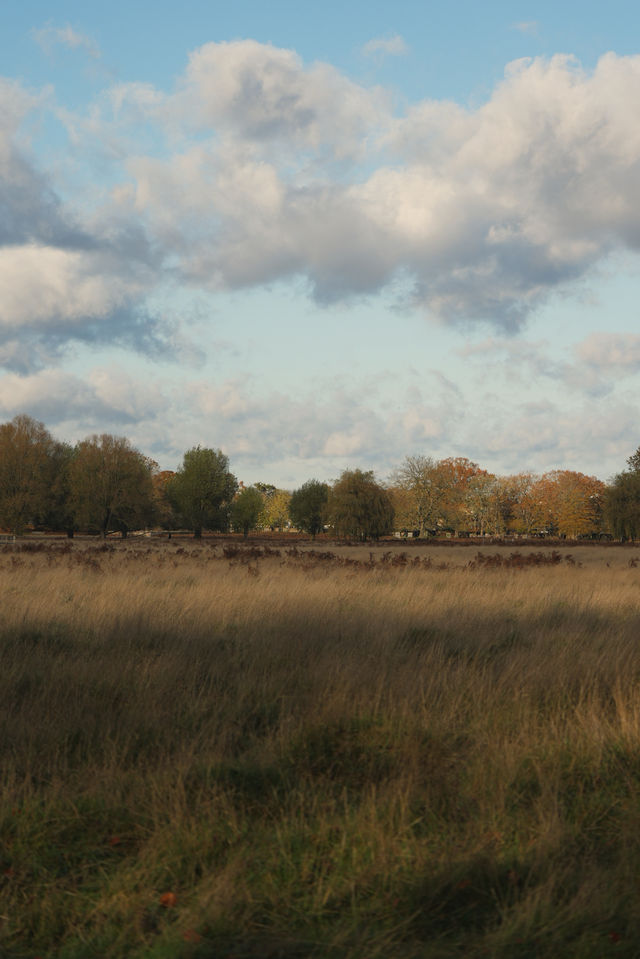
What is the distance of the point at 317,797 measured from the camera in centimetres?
417

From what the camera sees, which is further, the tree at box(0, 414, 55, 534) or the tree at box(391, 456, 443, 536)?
the tree at box(391, 456, 443, 536)

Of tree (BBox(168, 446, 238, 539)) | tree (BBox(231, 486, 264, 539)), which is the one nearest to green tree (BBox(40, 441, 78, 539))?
tree (BBox(168, 446, 238, 539))

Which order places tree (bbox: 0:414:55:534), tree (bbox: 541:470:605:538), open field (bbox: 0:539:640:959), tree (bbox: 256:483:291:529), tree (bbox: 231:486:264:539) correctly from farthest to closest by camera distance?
tree (bbox: 256:483:291:529), tree (bbox: 541:470:605:538), tree (bbox: 231:486:264:539), tree (bbox: 0:414:55:534), open field (bbox: 0:539:640:959)

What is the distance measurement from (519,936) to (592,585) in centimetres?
1377

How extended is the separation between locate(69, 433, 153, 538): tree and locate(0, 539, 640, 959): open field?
5563cm

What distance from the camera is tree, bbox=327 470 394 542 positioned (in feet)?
210

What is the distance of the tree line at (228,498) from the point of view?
→ 57.7m

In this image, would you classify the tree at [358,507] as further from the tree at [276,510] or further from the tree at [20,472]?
the tree at [276,510]

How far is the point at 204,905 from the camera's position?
10.7ft

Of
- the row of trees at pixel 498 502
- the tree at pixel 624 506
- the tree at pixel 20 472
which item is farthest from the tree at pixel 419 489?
the tree at pixel 20 472

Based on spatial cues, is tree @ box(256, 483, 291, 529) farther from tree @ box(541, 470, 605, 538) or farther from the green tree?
the green tree

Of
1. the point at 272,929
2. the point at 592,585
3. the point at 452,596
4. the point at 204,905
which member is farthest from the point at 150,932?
the point at 592,585

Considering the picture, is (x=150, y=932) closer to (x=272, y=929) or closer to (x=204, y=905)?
(x=204, y=905)

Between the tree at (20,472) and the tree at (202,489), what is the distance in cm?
2206
